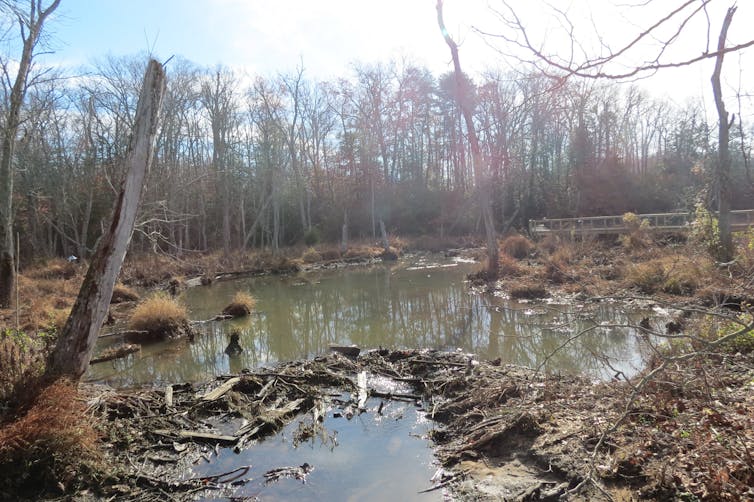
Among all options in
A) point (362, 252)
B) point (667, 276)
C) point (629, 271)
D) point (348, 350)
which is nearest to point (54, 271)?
point (362, 252)

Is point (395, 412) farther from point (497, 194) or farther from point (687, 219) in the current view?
point (497, 194)

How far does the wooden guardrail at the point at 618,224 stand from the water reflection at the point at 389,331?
22.9ft

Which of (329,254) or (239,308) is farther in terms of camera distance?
(329,254)

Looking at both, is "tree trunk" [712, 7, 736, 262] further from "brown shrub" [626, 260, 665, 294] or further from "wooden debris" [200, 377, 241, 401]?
"wooden debris" [200, 377, 241, 401]

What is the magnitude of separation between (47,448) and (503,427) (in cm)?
419

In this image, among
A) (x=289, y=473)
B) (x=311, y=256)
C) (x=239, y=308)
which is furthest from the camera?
(x=311, y=256)

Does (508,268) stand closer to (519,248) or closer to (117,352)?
(519,248)

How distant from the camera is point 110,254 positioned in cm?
530

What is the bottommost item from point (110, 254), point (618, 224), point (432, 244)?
point (432, 244)

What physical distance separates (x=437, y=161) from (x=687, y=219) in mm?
25059

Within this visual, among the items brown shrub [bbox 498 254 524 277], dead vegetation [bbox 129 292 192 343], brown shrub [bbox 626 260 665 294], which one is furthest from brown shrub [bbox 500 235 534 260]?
dead vegetation [bbox 129 292 192 343]

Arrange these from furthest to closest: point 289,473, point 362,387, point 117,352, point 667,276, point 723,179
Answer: point 723,179 → point 667,276 → point 117,352 → point 362,387 → point 289,473

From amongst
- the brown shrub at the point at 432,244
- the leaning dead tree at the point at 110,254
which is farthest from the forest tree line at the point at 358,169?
the leaning dead tree at the point at 110,254

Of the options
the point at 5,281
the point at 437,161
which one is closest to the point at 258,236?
the point at 437,161
